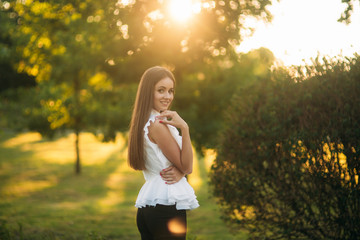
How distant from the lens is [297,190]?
5.11 metres

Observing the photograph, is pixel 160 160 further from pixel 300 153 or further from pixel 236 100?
pixel 236 100

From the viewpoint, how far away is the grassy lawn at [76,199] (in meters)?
7.89

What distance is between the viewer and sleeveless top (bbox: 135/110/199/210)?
2756mm

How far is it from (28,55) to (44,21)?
265 centimetres

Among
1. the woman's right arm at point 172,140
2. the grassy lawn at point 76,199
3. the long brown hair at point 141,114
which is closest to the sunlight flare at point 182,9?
the grassy lawn at point 76,199

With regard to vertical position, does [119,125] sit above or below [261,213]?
above

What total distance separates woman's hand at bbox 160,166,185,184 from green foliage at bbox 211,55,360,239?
253cm

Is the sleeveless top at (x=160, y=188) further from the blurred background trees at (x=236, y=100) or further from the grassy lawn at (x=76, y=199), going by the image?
the grassy lawn at (x=76, y=199)

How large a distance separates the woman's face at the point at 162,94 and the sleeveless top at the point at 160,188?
0.14m

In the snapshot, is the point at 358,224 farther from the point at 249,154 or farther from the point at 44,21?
the point at 44,21

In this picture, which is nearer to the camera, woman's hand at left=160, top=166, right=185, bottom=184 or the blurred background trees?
woman's hand at left=160, top=166, right=185, bottom=184

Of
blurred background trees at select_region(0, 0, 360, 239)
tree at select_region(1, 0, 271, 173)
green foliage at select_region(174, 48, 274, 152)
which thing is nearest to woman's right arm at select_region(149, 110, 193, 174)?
blurred background trees at select_region(0, 0, 360, 239)

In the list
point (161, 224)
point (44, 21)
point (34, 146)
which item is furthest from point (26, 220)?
point (34, 146)

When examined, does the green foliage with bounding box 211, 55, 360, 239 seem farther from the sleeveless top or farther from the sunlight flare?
the sleeveless top
